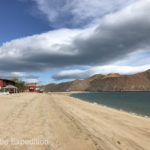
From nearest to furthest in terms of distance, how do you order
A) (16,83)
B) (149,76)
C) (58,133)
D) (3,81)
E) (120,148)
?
(120,148) → (58,133) → (3,81) → (16,83) → (149,76)

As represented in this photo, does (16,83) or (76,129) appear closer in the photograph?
(76,129)

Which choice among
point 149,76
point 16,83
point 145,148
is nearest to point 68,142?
point 145,148

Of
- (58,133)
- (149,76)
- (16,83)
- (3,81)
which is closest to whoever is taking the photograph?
(58,133)

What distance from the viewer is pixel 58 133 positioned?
21.3 ft

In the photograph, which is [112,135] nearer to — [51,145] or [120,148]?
[120,148]

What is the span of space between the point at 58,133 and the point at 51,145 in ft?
4.41

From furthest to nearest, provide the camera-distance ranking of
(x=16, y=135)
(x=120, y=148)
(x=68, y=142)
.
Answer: (x=16, y=135)
(x=68, y=142)
(x=120, y=148)

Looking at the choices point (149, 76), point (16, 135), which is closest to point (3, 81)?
point (16, 135)

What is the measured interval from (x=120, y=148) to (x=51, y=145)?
2.36 metres

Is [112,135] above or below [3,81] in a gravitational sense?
below

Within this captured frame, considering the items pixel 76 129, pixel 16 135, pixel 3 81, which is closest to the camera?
pixel 16 135

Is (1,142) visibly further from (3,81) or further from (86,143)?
(3,81)

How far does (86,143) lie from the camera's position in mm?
5418

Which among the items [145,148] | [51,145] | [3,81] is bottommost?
[145,148]
